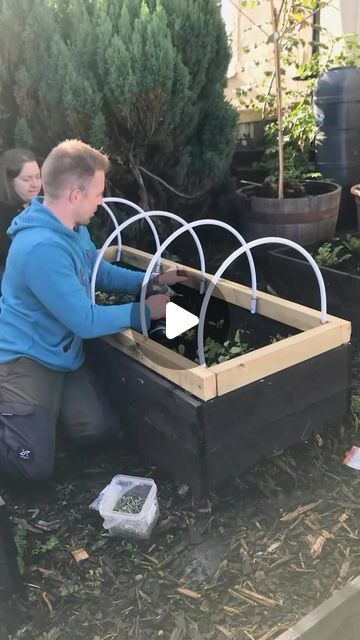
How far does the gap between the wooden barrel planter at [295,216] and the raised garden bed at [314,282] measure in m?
0.27

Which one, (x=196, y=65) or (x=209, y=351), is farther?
(x=196, y=65)

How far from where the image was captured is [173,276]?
9.45 feet

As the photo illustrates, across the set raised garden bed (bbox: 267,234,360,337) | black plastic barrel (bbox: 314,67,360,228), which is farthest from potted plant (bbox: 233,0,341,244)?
raised garden bed (bbox: 267,234,360,337)

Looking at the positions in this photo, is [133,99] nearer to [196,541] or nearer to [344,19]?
[196,541]

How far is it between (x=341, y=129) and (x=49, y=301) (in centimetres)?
361

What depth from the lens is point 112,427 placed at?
97.8 inches

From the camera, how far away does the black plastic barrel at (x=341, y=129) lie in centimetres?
475

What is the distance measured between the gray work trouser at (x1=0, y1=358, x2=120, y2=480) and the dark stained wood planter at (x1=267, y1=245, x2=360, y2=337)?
5.07ft

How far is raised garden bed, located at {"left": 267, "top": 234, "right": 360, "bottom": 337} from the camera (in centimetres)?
326

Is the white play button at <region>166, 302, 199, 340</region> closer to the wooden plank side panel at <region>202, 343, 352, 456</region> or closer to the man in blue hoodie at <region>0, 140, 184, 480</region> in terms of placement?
the man in blue hoodie at <region>0, 140, 184, 480</region>

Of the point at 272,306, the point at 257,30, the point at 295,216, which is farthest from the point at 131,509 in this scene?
the point at 257,30

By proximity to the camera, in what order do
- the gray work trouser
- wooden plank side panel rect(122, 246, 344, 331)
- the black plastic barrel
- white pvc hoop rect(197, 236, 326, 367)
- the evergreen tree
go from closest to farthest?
white pvc hoop rect(197, 236, 326, 367), the gray work trouser, wooden plank side panel rect(122, 246, 344, 331), the evergreen tree, the black plastic barrel

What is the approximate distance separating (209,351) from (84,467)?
2.47ft

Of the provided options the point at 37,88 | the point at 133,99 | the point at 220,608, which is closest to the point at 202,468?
the point at 220,608
